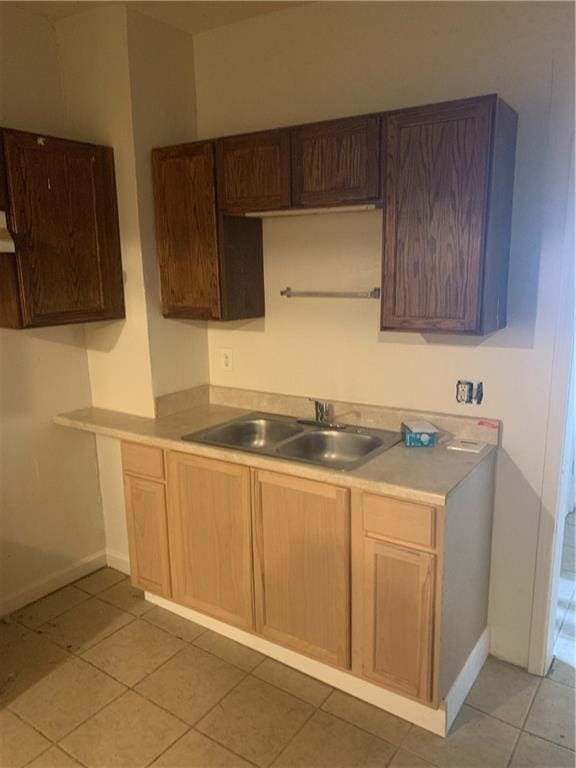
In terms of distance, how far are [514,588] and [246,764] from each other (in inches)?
48.0

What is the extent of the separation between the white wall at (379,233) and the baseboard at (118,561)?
1.21 meters

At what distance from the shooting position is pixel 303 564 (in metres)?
2.16

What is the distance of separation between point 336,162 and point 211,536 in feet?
5.21

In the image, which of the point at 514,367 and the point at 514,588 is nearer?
the point at 514,367

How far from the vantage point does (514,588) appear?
7.57 feet

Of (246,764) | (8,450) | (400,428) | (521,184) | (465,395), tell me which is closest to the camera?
(246,764)

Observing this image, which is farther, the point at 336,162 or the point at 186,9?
the point at 186,9

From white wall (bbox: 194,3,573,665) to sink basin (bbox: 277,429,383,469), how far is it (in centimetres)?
20

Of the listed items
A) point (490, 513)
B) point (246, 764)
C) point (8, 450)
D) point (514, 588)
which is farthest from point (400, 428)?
point (8, 450)

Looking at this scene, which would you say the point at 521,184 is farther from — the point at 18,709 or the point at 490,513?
the point at 18,709

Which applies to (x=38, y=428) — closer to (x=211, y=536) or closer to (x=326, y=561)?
(x=211, y=536)

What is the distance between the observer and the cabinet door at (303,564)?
6.75 ft

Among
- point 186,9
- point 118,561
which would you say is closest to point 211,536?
point 118,561

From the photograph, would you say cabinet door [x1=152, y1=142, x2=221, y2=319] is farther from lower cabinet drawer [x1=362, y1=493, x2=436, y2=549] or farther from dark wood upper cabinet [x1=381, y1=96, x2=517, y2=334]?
lower cabinet drawer [x1=362, y1=493, x2=436, y2=549]
